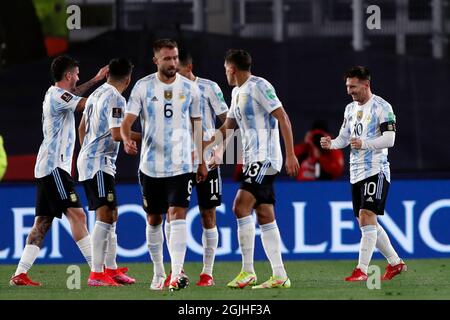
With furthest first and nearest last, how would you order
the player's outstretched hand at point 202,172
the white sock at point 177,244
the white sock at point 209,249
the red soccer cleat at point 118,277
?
the red soccer cleat at point 118,277
the white sock at point 209,249
the player's outstretched hand at point 202,172
the white sock at point 177,244

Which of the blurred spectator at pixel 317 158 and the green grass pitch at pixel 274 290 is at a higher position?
the blurred spectator at pixel 317 158

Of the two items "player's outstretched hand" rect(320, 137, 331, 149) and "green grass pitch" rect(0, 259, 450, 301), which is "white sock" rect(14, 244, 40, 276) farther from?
"player's outstretched hand" rect(320, 137, 331, 149)

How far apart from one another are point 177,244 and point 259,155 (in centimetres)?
94

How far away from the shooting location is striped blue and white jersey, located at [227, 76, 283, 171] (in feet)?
34.5

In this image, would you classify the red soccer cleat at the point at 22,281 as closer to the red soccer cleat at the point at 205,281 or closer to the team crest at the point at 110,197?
the team crest at the point at 110,197

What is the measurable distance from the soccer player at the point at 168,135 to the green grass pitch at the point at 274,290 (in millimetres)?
428

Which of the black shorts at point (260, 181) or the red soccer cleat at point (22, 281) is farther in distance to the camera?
the red soccer cleat at point (22, 281)

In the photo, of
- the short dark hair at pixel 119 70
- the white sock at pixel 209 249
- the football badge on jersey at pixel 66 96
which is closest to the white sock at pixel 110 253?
the white sock at pixel 209 249

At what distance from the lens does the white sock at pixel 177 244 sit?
10055 millimetres

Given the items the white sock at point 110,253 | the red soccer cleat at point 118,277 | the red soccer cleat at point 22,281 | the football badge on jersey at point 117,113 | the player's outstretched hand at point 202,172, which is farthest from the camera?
the white sock at point 110,253

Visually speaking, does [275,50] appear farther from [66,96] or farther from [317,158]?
[66,96]

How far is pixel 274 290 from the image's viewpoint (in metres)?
10.2

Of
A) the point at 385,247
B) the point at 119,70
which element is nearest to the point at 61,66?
the point at 119,70
